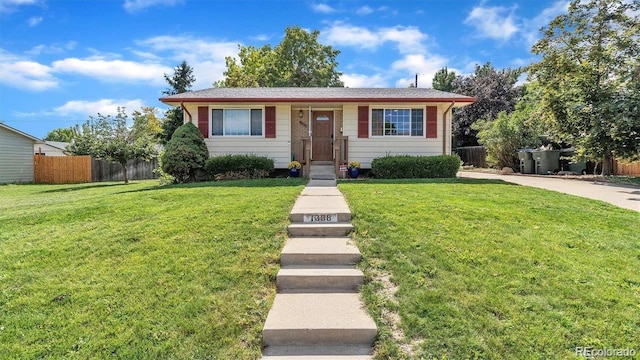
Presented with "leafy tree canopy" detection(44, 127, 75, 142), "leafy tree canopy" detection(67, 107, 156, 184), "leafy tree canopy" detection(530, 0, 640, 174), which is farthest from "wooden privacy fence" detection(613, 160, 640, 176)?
"leafy tree canopy" detection(44, 127, 75, 142)

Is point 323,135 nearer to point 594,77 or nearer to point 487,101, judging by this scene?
point 594,77

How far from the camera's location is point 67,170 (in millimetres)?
20812

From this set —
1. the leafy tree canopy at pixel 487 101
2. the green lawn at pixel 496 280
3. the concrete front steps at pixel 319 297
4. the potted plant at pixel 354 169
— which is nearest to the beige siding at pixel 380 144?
the potted plant at pixel 354 169

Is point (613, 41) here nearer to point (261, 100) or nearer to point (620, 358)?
point (261, 100)

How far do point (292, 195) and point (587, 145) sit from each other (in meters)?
12.5

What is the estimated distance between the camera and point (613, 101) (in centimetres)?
1259

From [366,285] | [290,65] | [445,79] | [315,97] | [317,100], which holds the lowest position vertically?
[366,285]

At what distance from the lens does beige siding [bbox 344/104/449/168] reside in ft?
43.5

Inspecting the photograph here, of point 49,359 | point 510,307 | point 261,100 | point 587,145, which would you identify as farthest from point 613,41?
point 49,359

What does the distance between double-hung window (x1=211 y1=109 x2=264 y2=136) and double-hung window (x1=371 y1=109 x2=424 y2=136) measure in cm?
432

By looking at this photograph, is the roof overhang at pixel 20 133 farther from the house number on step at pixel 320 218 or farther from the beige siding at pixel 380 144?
the house number on step at pixel 320 218

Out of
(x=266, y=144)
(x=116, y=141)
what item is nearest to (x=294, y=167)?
(x=266, y=144)

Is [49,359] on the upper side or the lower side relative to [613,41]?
lower

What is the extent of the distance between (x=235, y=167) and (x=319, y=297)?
9058mm
